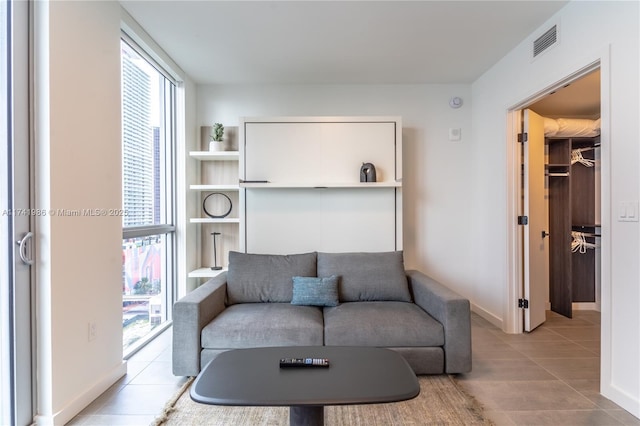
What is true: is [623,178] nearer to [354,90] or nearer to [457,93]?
[457,93]

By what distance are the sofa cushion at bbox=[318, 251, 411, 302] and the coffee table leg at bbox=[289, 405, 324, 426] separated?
1.45m

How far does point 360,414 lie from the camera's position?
1.89 metres

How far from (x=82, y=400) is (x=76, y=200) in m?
1.20

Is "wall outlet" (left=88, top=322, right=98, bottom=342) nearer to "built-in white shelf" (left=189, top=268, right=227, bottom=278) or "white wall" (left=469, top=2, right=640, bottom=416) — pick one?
"built-in white shelf" (left=189, top=268, right=227, bottom=278)

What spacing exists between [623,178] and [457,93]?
2223 mm

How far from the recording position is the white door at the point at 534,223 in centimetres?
312

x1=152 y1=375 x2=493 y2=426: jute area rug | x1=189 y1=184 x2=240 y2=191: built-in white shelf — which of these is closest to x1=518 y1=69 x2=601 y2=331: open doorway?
x1=152 y1=375 x2=493 y2=426: jute area rug

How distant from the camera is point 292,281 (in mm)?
2848

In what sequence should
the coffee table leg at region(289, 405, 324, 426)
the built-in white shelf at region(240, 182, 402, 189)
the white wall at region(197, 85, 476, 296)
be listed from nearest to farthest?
the coffee table leg at region(289, 405, 324, 426) → the built-in white shelf at region(240, 182, 402, 189) → the white wall at region(197, 85, 476, 296)

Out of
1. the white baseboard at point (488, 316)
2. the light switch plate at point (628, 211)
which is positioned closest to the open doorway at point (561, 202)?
the white baseboard at point (488, 316)

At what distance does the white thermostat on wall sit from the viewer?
12.3 ft

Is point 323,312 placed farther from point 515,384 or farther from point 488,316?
point 488,316

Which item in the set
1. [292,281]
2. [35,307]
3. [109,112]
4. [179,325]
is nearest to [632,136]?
[292,281]

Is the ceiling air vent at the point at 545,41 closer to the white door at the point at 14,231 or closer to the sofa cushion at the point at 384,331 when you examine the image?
the sofa cushion at the point at 384,331
